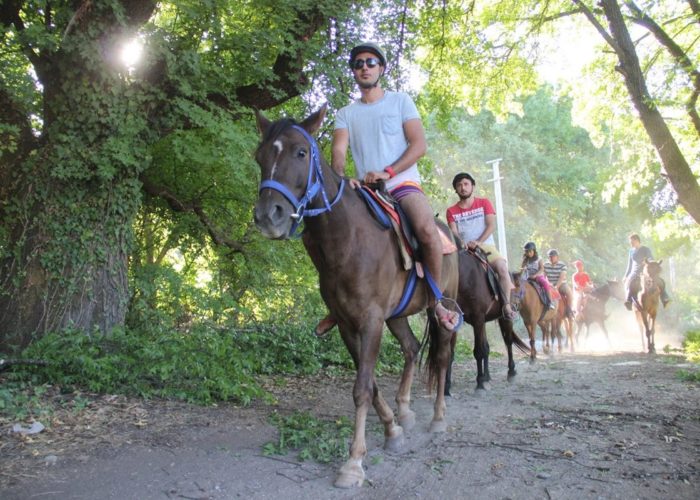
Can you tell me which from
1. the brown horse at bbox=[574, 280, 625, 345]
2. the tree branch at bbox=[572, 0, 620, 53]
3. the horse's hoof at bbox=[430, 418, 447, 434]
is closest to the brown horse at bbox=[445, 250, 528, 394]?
the horse's hoof at bbox=[430, 418, 447, 434]

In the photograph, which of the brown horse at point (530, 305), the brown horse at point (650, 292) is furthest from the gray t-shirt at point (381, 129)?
the brown horse at point (650, 292)

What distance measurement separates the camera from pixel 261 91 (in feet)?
27.5

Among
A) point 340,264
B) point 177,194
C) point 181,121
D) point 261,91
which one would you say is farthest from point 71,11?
point 340,264

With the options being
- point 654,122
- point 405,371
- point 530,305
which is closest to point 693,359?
point 530,305

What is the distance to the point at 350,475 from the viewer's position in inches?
145

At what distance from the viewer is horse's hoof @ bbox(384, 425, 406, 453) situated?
4469 mm

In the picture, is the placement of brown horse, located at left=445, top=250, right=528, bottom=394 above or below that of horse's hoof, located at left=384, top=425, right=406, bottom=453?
above

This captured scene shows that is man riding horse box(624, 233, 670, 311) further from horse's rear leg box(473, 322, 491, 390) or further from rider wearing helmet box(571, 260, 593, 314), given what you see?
horse's rear leg box(473, 322, 491, 390)

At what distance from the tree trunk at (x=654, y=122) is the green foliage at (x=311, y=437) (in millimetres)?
8448

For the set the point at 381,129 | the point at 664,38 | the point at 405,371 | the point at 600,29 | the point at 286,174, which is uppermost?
the point at 600,29

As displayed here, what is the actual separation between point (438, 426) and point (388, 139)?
2731mm

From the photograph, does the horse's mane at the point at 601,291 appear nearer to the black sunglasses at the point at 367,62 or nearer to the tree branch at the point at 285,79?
the tree branch at the point at 285,79

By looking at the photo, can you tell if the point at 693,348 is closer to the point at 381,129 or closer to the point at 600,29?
the point at 600,29

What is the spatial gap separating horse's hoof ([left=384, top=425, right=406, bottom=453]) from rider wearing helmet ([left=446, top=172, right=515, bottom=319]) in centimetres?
364
